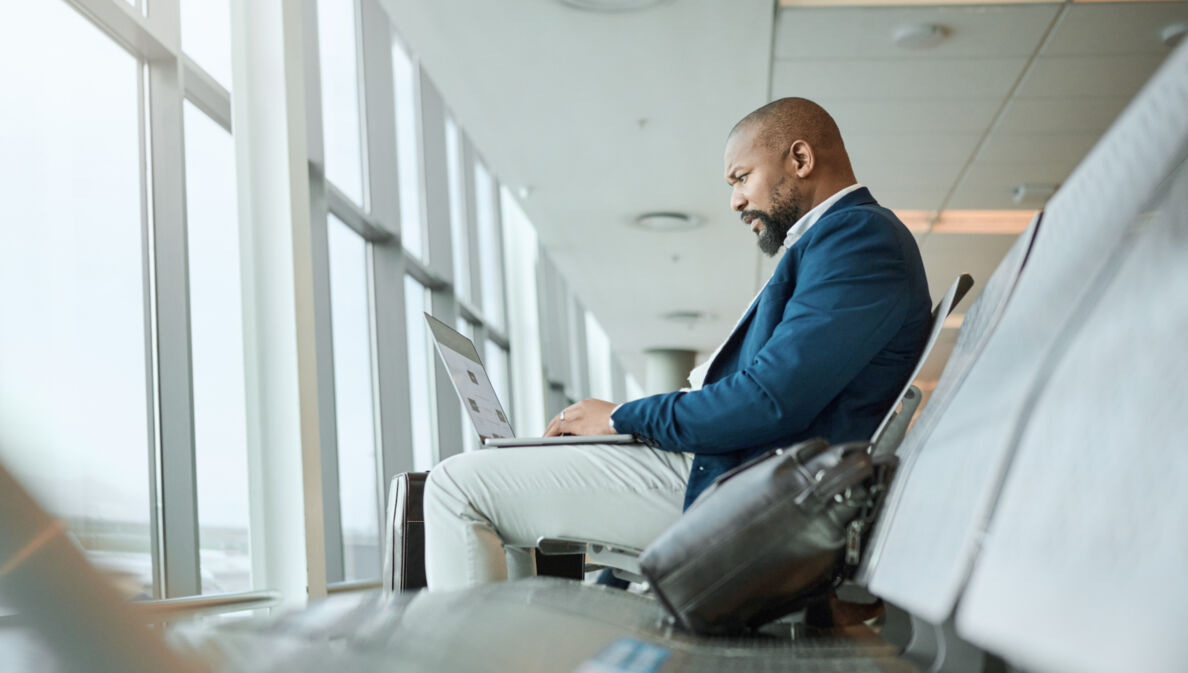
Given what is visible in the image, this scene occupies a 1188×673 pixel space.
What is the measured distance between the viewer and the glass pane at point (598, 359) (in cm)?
1677

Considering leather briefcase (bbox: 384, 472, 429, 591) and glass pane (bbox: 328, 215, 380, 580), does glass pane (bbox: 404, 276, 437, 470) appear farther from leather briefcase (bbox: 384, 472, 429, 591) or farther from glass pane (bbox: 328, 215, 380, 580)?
leather briefcase (bbox: 384, 472, 429, 591)

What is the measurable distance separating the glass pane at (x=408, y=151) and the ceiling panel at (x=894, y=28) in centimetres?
256

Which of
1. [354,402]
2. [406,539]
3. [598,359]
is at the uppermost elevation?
[598,359]

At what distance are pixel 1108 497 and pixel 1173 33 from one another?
617 cm

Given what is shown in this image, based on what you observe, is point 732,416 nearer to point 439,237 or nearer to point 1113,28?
point 1113,28

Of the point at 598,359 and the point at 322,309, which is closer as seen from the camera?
the point at 322,309

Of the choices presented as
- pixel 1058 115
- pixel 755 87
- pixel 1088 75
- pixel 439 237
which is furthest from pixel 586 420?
pixel 1058 115

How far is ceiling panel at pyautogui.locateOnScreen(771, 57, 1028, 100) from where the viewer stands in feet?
20.4

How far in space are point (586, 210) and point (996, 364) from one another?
8526mm

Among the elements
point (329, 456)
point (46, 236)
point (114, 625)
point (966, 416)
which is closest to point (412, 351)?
point (329, 456)

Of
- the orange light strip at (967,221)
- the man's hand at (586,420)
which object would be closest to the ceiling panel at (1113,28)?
the orange light strip at (967,221)

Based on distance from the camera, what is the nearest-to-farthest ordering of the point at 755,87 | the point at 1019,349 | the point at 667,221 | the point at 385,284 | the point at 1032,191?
the point at 1019,349 → the point at 385,284 → the point at 755,87 → the point at 1032,191 → the point at 667,221

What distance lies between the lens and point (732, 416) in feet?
5.70

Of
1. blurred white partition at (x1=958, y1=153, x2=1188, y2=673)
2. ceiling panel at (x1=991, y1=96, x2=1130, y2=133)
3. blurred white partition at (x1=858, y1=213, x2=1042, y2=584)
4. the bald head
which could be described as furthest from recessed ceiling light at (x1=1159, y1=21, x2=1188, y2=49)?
blurred white partition at (x1=958, y1=153, x2=1188, y2=673)
